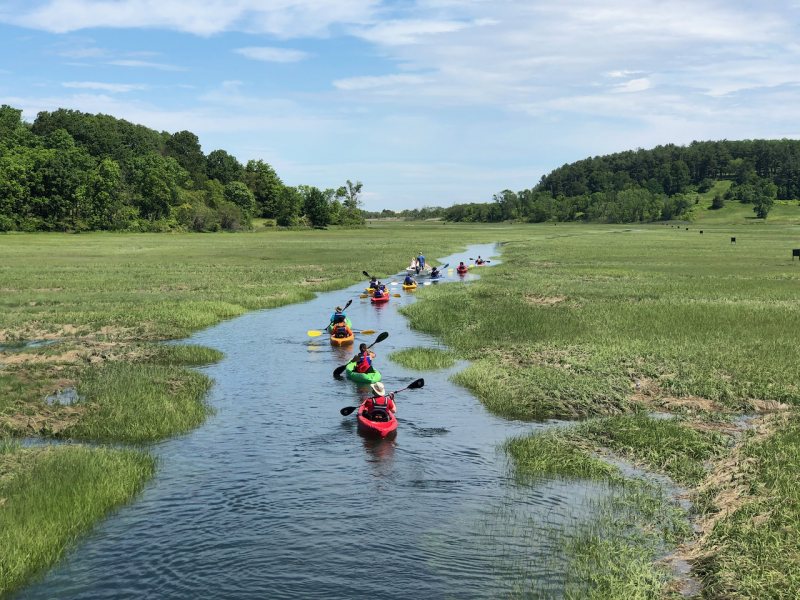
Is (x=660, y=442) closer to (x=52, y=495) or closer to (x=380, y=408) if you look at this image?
(x=380, y=408)

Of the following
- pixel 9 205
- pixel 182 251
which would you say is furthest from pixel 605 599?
pixel 9 205

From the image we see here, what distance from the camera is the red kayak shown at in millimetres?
19906

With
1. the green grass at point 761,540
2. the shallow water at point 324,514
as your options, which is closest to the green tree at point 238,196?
the shallow water at point 324,514

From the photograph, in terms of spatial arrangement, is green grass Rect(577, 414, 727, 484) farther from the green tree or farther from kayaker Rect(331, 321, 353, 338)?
the green tree

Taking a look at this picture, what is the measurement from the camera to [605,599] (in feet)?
36.4

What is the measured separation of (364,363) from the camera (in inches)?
1038

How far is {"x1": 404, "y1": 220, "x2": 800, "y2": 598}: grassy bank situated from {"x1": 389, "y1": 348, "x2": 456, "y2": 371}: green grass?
1.11m

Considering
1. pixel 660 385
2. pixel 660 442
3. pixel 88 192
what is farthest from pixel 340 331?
pixel 88 192

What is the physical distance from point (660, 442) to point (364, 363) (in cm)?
1144

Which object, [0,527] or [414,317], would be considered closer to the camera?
[0,527]

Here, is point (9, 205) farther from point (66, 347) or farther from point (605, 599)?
point (605, 599)

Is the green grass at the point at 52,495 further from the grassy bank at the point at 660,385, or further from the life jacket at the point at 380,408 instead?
the grassy bank at the point at 660,385

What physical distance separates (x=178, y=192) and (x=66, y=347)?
146 m

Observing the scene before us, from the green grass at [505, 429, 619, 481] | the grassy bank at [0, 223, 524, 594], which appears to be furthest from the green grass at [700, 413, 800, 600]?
the grassy bank at [0, 223, 524, 594]
